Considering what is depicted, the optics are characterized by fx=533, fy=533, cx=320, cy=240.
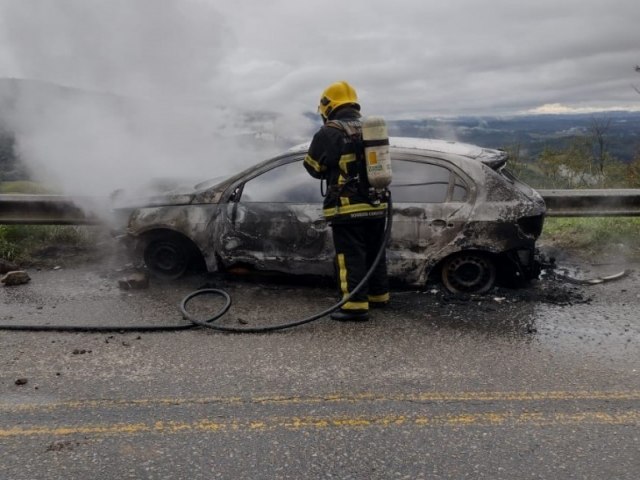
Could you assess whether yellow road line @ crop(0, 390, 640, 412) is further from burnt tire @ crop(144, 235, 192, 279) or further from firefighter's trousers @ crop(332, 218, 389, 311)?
burnt tire @ crop(144, 235, 192, 279)

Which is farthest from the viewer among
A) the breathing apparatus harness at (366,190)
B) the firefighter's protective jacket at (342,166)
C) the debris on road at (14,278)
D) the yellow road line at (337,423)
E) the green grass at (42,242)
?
the green grass at (42,242)

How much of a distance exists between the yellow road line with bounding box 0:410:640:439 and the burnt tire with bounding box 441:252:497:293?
7.02ft

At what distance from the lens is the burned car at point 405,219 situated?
4930mm

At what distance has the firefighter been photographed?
4.50 m

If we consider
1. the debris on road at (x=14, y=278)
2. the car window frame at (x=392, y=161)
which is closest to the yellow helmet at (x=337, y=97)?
the car window frame at (x=392, y=161)

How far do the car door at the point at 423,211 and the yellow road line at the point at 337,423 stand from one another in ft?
6.94

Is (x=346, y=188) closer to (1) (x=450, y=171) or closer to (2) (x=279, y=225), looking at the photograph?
(2) (x=279, y=225)

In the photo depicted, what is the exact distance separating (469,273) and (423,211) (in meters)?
0.78

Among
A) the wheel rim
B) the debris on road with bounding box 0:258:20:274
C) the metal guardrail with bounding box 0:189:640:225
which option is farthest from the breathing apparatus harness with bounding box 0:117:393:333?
the metal guardrail with bounding box 0:189:640:225

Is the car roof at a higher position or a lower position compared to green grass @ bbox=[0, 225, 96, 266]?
higher

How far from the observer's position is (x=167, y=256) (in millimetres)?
A: 5617

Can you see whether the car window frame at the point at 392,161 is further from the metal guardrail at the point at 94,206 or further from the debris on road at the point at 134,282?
the metal guardrail at the point at 94,206

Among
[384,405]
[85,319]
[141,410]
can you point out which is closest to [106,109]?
[85,319]

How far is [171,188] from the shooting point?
231 inches
